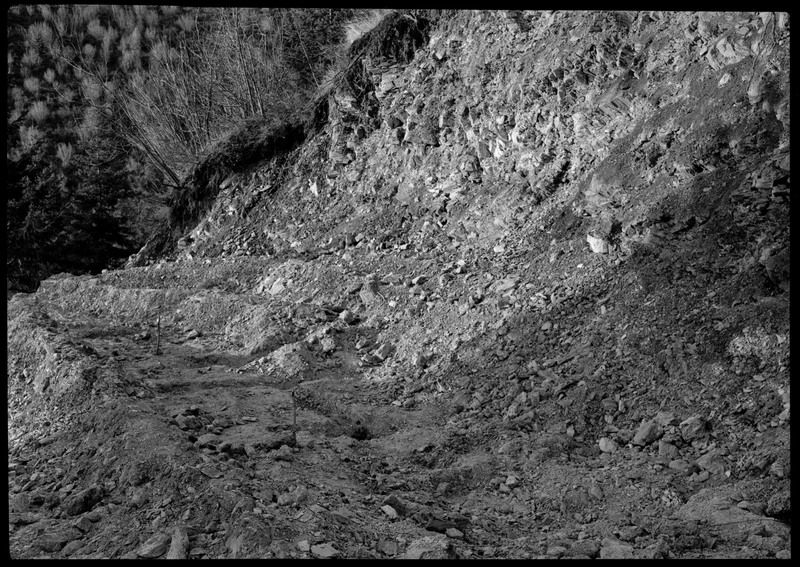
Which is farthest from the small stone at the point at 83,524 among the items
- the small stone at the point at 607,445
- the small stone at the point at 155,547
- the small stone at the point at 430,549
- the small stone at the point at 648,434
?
the small stone at the point at 648,434

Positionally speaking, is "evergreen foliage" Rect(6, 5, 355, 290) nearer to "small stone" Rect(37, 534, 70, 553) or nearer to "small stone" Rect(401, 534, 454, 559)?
"small stone" Rect(37, 534, 70, 553)

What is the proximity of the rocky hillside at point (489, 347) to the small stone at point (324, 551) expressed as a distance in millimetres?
14

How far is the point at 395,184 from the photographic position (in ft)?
31.1

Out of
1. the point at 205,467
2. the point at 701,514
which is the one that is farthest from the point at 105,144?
the point at 701,514

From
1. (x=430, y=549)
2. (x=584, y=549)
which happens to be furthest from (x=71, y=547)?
(x=584, y=549)

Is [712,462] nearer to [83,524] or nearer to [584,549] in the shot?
[584,549]

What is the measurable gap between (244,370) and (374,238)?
10.4ft

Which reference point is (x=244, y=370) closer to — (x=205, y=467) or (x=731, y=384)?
(x=205, y=467)

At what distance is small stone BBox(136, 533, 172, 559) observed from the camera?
3.15 m

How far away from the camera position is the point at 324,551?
316cm

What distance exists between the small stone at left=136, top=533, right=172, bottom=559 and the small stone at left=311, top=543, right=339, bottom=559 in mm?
695

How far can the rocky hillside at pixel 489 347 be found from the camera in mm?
3553

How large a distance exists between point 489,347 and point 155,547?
322cm

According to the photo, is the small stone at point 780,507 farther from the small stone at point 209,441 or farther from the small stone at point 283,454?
the small stone at point 209,441
